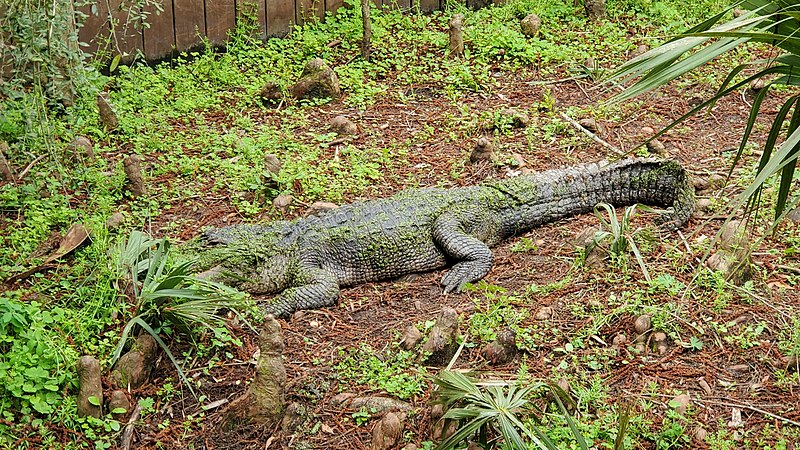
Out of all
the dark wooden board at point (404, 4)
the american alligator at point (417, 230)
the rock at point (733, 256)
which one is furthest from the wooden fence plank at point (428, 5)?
the rock at point (733, 256)

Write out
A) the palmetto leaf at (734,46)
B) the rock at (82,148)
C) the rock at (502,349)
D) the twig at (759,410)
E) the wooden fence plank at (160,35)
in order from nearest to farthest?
1. the palmetto leaf at (734,46)
2. the twig at (759,410)
3. the rock at (502,349)
4. the rock at (82,148)
5. the wooden fence plank at (160,35)

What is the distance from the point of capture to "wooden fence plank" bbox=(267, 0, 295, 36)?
26.6ft

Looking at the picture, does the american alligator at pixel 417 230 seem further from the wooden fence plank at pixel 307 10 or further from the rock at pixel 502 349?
the wooden fence plank at pixel 307 10

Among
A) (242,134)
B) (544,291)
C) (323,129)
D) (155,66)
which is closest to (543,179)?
(544,291)

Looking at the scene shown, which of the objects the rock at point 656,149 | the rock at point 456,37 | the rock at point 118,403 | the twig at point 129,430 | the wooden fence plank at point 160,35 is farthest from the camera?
the rock at point 456,37

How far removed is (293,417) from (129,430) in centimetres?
75

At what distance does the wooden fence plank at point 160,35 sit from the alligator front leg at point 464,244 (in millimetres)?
3601

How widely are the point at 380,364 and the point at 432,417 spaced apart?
53 centimetres

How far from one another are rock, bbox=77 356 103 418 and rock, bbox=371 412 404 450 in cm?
129

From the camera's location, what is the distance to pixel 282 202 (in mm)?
5691

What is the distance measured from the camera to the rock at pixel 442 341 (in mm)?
4055

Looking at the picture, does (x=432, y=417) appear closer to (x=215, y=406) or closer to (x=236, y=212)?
(x=215, y=406)

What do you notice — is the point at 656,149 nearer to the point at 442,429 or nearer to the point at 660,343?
the point at 660,343

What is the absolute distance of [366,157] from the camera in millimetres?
6344
